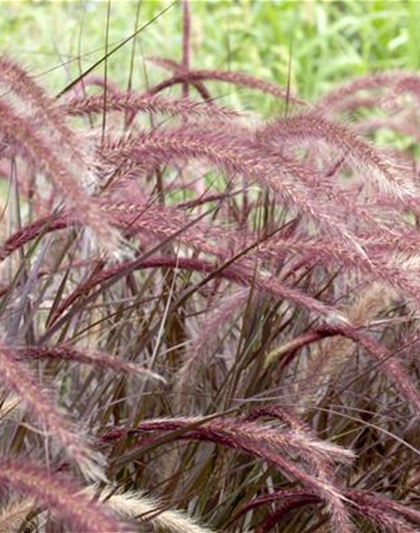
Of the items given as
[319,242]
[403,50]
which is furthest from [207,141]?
[403,50]

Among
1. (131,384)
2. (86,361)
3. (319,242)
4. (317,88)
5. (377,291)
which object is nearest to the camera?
(86,361)

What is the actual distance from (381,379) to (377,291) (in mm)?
371

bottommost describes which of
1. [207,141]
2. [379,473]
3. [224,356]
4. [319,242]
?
[379,473]

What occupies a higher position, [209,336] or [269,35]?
[269,35]

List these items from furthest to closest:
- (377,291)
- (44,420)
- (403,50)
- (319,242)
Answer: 1. (403,50)
2. (377,291)
3. (319,242)
4. (44,420)

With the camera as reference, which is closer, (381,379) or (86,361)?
(86,361)

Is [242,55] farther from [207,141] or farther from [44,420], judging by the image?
[44,420]

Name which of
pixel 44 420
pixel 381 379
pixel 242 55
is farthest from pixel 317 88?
pixel 44 420

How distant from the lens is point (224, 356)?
284 cm

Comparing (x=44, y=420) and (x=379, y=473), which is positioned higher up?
(x=44, y=420)

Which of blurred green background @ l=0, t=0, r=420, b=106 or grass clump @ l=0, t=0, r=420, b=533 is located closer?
grass clump @ l=0, t=0, r=420, b=533

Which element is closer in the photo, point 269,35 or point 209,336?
point 209,336

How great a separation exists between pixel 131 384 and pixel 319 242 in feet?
2.74

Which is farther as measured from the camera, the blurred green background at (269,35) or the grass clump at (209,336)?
the blurred green background at (269,35)
